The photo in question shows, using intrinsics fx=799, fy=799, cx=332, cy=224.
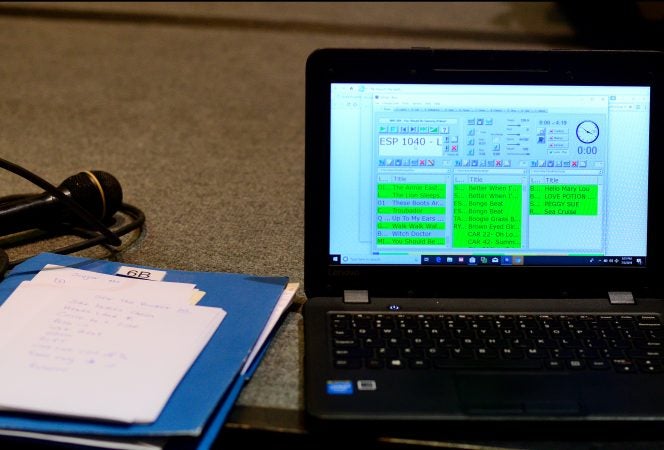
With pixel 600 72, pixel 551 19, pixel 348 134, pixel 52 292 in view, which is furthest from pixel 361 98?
pixel 551 19

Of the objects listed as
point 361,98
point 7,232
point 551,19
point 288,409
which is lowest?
point 288,409

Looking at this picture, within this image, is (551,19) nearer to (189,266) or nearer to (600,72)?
(600,72)

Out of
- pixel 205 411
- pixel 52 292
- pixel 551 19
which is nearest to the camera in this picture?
pixel 205 411

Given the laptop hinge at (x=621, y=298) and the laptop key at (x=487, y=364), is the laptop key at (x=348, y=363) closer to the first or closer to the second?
the laptop key at (x=487, y=364)

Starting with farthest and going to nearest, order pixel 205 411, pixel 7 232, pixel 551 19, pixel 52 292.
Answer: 1. pixel 551 19
2. pixel 7 232
3. pixel 52 292
4. pixel 205 411

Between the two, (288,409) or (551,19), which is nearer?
(288,409)

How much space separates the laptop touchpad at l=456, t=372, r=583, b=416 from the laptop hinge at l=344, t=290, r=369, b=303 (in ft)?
0.38

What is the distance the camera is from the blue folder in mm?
529

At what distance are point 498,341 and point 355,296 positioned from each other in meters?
0.13

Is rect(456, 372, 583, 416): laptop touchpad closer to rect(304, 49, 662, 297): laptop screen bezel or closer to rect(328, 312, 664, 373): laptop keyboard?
rect(328, 312, 664, 373): laptop keyboard

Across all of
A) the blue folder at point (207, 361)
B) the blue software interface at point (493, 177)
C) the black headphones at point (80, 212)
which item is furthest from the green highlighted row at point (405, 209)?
the black headphones at point (80, 212)

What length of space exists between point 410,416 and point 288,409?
0.30ft

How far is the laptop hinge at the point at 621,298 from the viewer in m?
0.68

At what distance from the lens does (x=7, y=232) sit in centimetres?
80
